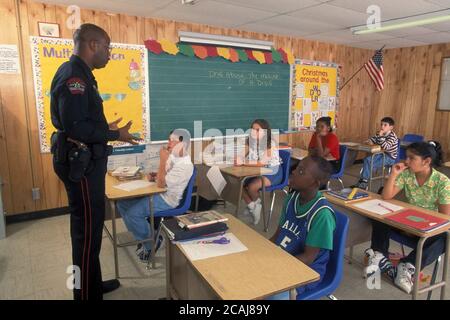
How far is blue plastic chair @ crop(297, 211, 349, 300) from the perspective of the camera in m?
1.64

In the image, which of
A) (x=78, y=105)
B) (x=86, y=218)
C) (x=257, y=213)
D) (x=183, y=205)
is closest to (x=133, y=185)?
(x=183, y=205)

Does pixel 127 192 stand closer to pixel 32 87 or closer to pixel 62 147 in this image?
pixel 62 147

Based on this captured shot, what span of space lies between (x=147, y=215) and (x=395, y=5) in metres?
3.36

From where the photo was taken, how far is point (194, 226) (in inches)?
65.1

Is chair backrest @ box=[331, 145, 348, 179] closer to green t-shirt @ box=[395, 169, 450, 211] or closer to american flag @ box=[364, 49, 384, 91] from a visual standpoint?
green t-shirt @ box=[395, 169, 450, 211]

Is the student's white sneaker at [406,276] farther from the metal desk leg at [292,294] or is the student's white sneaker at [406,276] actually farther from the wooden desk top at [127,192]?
the wooden desk top at [127,192]

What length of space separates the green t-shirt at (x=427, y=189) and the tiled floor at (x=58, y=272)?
0.69m

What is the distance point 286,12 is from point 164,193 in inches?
103

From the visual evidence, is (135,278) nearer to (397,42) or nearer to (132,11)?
(132,11)

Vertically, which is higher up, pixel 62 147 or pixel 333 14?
pixel 333 14

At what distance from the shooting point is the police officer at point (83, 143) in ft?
5.67

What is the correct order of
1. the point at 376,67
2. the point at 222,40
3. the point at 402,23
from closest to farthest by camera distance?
the point at 402,23, the point at 222,40, the point at 376,67

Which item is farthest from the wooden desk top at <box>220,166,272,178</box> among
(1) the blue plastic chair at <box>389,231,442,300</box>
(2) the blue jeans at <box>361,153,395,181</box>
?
(2) the blue jeans at <box>361,153,395,181</box>

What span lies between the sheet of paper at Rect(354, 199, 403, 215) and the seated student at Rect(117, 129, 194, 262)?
54.6 inches
